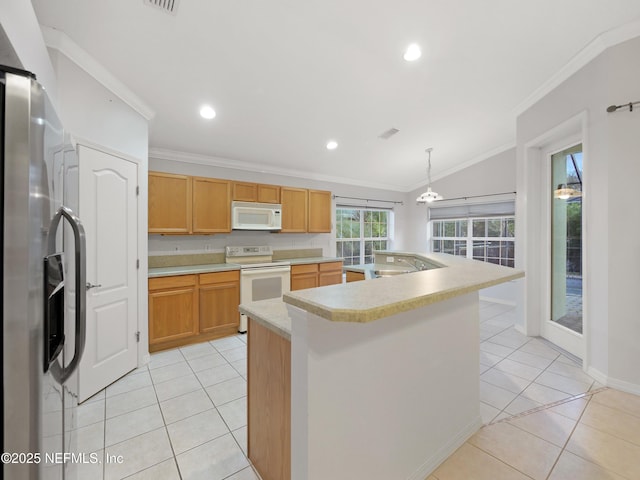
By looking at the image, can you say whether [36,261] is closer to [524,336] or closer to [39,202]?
[39,202]

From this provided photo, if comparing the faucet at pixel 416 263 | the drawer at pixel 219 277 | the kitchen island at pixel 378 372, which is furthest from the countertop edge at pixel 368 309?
the drawer at pixel 219 277

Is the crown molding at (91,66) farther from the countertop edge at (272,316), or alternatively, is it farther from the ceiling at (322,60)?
the countertop edge at (272,316)

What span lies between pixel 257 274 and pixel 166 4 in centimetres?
280

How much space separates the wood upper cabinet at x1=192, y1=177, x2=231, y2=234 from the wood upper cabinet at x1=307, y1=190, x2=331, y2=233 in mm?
1470

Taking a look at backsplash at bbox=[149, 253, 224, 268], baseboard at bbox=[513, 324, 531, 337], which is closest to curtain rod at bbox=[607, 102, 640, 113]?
baseboard at bbox=[513, 324, 531, 337]

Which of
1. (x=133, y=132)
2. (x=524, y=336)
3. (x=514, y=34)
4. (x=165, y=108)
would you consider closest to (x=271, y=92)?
(x=165, y=108)

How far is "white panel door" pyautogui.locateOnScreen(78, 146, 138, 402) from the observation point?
7.16ft

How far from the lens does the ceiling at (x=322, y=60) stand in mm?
1942

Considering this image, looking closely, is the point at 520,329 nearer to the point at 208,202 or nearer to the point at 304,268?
the point at 304,268

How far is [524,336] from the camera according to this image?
3.40 m

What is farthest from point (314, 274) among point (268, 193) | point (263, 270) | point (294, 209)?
point (268, 193)

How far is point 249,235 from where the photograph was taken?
4.37 m

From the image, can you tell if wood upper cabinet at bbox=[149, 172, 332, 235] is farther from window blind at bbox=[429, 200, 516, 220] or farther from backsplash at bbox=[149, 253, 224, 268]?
window blind at bbox=[429, 200, 516, 220]

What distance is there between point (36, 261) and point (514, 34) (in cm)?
332
